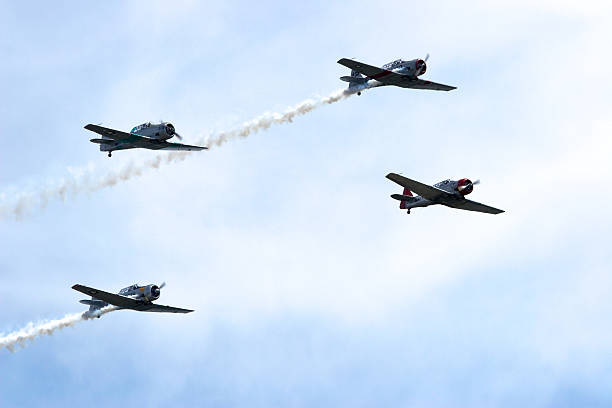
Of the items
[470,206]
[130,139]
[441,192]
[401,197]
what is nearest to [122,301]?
[130,139]

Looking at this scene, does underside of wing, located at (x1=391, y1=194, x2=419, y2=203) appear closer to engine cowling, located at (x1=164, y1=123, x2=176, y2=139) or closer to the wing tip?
the wing tip

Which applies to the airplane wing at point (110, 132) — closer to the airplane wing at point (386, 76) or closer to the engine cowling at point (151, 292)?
the engine cowling at point (151, 292)

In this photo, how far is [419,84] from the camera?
13612 centimetres

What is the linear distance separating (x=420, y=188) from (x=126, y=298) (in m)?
27.7

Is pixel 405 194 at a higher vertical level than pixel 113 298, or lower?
higher

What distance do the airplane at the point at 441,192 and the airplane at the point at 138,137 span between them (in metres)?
21.1

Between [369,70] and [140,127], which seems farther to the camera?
[140,127]

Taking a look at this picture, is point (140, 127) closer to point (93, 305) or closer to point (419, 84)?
point (93, 305)

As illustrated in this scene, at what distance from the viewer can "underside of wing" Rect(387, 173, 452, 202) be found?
126375mm

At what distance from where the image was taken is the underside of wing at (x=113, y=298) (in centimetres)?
12706

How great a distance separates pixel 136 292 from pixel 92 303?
Answer: 4342mm

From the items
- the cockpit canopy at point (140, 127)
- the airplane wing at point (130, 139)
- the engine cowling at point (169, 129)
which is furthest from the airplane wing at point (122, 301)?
the cockpit canopy at point (140, 127)

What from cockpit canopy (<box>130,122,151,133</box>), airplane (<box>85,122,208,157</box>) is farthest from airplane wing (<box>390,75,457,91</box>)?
cockpit canopy (<box>130,122,151,133</box>)

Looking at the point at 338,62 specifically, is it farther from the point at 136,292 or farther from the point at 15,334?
the point at 15,334
